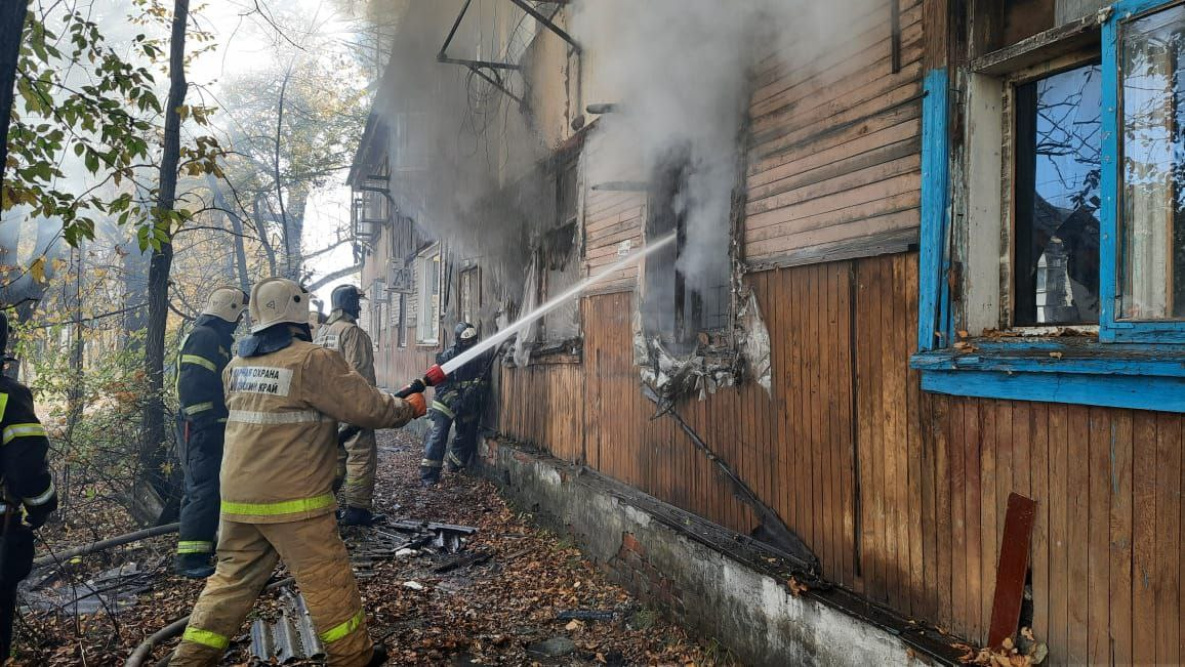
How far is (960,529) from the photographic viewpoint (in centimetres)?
265

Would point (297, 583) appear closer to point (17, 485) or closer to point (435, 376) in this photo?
point (435, 376)

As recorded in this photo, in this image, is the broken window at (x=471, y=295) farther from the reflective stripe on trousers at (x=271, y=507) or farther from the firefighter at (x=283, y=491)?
the reflective stripe on trousers at (x=271, y=507)

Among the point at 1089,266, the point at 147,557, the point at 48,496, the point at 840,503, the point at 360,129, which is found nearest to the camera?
the point at 1089,266

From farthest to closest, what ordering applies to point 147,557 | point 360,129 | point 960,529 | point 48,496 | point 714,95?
point 360,129 < point 147,557 < point 714,95 < point 48,496 < point 960,529

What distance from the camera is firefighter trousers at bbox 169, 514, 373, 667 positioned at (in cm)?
347

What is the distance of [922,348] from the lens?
2.78m

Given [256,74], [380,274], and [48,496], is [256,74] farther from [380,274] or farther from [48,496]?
[48,496]

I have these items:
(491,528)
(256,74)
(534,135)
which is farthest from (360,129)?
(491,528)

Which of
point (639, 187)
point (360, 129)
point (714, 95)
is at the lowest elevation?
point (639, 187)

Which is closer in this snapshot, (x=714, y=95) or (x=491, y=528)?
(x=714, y=95)

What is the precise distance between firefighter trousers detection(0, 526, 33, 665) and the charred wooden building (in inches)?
157

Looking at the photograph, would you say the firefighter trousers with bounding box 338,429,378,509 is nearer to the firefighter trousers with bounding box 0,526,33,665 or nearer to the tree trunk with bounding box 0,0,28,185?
the firefighter trousers with bounding box 0,526,33,665

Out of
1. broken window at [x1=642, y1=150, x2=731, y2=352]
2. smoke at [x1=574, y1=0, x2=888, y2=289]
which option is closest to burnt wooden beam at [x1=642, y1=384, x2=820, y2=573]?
broken window at [x1=642, y1=150, x2=731, y2=352]

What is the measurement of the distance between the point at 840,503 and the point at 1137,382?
4.98ft
